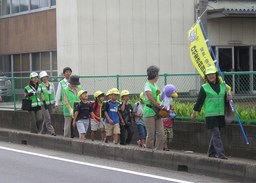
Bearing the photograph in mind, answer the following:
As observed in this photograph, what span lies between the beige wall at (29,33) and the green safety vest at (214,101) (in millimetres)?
17306

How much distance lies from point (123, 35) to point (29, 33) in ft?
19.0

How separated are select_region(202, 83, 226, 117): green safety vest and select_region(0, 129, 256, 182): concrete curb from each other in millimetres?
852

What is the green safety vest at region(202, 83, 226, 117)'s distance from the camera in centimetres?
997

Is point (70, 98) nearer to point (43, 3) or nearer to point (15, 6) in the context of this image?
point (43, 3)

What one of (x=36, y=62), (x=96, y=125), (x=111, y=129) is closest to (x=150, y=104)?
(x=111, y=129)

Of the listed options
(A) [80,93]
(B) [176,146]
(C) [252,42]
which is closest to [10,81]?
(A) [80,93]

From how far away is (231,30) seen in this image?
88.0 ft

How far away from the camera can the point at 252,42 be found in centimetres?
2739

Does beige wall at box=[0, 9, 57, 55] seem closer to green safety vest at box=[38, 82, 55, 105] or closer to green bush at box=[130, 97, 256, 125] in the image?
green safety vest at box=[38, 82, 55, 105]

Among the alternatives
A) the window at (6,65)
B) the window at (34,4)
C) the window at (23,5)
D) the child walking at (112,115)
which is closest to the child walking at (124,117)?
the child walking at (112,115)

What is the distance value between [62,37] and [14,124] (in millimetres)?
7540

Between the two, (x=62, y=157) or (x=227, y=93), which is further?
(x=62, y=157)

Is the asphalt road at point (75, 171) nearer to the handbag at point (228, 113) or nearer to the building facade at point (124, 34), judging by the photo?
the handbag at point (228, 113)

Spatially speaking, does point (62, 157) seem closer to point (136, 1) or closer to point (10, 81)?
point (10, 81)
